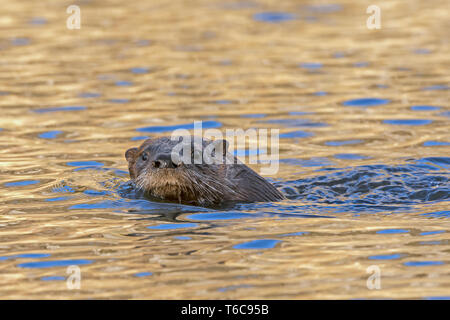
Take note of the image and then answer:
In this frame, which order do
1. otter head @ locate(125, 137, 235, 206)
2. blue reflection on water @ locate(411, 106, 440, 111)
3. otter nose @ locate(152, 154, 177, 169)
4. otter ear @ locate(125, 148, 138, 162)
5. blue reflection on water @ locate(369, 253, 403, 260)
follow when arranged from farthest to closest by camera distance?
Result: 1. blue reflection on water @ locate(411, 106, 440, 111)
2. otter ear @ locate(125, 148, 138, 162)
3. otter head @ locate(125, 137, 235, 206)
4. otter nose @ locate(152, 154, 177, 169)
5. blue reflection on water @ locate(369, 253, 403, 260)

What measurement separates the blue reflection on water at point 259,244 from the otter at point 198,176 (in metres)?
1.28

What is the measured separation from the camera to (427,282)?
6.03 meters

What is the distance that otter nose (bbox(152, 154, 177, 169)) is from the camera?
7945mm

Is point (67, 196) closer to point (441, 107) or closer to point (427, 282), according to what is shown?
point (427, 282)

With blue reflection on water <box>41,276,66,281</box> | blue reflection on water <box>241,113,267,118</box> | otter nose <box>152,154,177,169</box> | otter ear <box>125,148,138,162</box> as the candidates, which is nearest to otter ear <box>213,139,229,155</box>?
otter nose <box>152,154,177,169</box>

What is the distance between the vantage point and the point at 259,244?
23.2ft

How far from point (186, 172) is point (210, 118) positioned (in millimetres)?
4457

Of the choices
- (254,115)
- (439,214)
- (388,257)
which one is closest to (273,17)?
(254,115)

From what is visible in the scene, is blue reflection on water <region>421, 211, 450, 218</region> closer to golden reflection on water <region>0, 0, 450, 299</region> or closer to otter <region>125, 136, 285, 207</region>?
golden reflection on water <region>0, 0, 450, 299</region>

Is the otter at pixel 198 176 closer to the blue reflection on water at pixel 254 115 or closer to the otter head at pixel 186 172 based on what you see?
the otter head at pixel 186 172

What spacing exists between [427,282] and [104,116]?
7603 millimetres

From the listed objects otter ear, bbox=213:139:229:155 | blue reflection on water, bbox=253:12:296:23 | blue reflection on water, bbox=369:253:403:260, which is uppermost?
blue reflection on water, bbox=253:12:296:23

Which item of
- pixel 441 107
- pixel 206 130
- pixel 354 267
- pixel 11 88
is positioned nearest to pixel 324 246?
pixel 354 267
